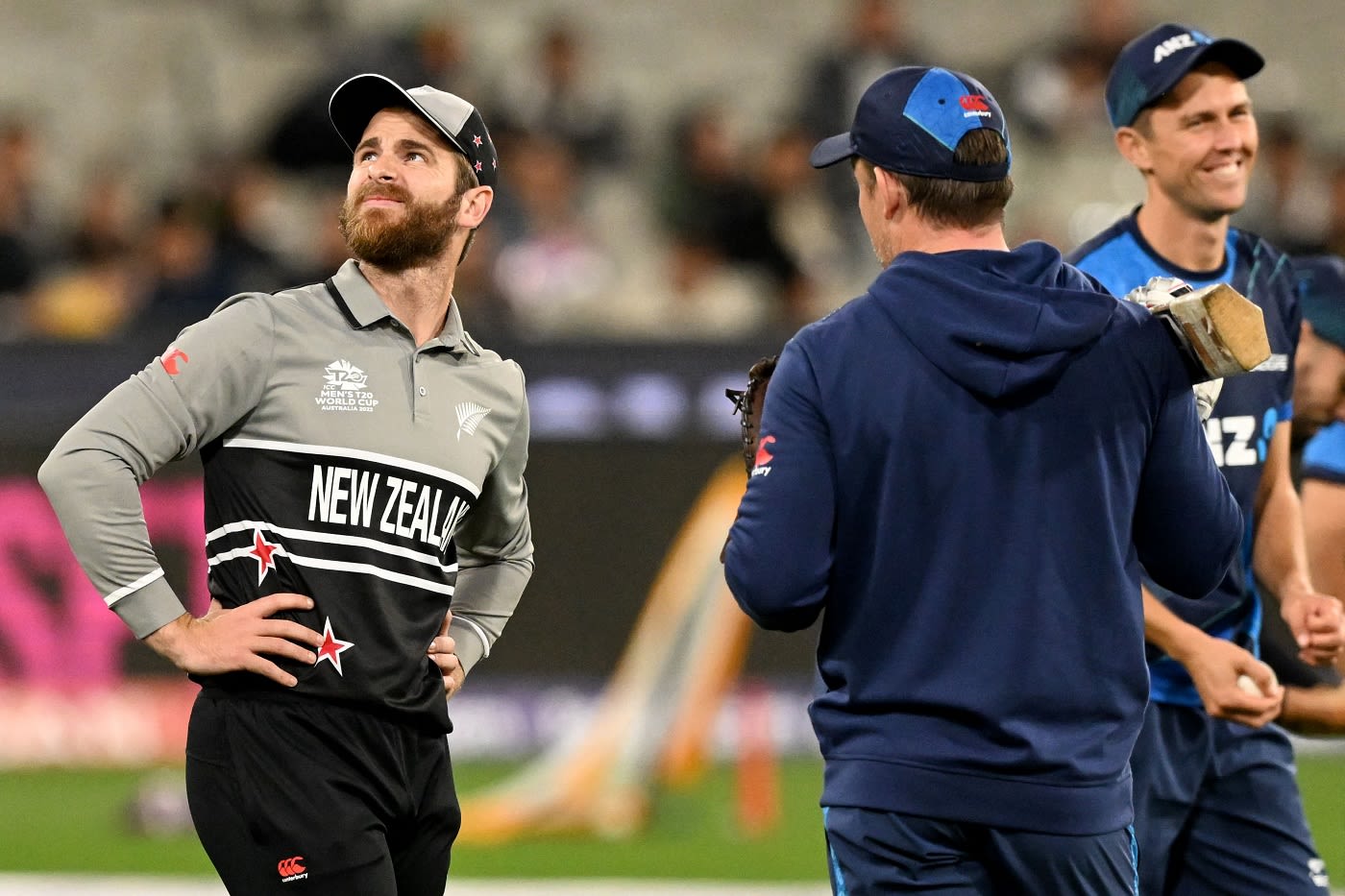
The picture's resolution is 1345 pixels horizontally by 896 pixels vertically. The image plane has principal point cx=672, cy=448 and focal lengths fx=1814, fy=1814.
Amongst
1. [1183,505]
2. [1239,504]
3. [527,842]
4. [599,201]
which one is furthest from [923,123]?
[599,201]

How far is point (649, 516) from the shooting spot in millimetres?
9359

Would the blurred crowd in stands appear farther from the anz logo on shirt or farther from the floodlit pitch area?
the anz logo on shirt

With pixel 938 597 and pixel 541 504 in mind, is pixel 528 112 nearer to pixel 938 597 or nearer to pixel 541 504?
pixel 541 504

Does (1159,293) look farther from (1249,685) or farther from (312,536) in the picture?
(312,536)

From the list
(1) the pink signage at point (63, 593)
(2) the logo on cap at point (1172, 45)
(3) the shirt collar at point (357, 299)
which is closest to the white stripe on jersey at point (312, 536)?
(3) the shirt collar at point (357, 299)

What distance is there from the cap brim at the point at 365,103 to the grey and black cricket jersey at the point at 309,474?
344 millimetres

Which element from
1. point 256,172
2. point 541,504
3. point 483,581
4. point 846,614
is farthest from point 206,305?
point 846,614

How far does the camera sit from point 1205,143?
4.66m

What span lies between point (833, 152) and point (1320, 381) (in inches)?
85.6

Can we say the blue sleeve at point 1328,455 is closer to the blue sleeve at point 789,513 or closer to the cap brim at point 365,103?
the blue sleeve at point 789,513

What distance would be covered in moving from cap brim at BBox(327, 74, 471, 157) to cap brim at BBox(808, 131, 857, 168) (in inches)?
35.7

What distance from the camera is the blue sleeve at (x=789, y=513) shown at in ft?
10.8

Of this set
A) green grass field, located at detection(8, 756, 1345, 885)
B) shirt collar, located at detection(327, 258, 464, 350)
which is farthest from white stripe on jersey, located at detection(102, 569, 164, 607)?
green grass field, located at detection(8, 756, 1345, 885)

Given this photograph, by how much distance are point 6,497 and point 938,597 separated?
7.19 meters
